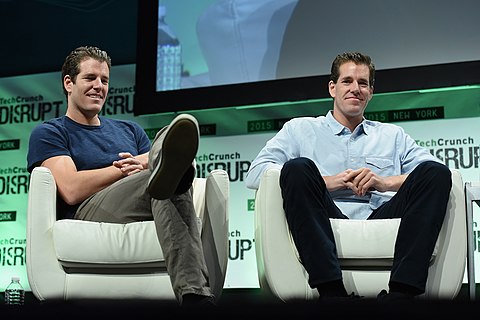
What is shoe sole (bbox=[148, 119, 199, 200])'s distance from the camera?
5.55ft

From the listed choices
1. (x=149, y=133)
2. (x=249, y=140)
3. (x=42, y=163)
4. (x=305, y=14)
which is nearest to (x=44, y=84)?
(x=149, y=133)

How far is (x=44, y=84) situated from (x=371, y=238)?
3.00 m

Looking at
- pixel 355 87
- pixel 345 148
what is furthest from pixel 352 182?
pixel 355 87

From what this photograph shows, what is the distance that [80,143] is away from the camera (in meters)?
2.52

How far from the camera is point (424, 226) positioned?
→ 1998 mm

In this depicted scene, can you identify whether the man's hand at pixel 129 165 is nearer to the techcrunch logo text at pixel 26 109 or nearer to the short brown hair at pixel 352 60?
the short brown hair at pixel 352 60

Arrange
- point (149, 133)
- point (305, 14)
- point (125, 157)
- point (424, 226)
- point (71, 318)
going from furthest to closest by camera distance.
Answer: point (149, 133) < point (305, 14) < point (125, 157) < point (424, 226) < point (71, 318)

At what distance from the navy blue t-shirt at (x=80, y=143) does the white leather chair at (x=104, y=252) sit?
14cm

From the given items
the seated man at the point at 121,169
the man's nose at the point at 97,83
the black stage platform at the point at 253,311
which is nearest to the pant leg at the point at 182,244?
the seated man at the point at 121,169

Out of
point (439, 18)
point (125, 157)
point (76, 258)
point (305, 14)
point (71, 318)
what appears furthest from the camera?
point (305, 14)

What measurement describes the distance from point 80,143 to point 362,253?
3.58ft

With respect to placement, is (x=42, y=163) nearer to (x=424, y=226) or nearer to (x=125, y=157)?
(x=125, y=157)

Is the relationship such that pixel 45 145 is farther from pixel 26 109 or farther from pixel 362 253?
pixel 26 109

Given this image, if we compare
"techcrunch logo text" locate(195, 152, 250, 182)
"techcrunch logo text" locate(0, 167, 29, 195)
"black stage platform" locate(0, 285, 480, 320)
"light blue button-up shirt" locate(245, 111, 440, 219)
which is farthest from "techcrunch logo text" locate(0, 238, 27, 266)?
"black stage platform" locate(0, 285, 480, 320)
